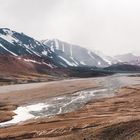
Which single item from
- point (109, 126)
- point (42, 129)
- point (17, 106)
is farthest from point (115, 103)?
point (109, 126)

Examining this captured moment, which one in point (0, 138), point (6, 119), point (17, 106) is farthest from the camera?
point (17, 106)

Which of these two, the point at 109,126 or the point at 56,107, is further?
the point at 56,107

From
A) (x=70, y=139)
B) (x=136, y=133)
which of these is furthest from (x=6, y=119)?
(x=136, y=133)

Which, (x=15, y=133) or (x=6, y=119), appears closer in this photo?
(x=15, y=133)

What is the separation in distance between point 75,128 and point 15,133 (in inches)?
296

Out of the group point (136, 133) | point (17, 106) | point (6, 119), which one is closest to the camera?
Answer: point (136, 133)

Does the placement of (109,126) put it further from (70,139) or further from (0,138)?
(0,138)

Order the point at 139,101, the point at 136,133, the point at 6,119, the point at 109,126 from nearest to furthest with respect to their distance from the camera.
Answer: the point at 136,133, the point at 109,126, the point at 6,119, the point at 139,101

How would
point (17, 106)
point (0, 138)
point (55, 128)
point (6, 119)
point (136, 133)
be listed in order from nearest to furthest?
1. point (136, 133)
2. point (0, 138)
3. point (55, 128)
4. point (6, 119)
5. point (17, 106)

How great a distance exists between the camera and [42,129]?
53.8 m

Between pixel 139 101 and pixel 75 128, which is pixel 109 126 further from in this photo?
pixel 139 101

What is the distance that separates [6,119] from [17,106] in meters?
25.4

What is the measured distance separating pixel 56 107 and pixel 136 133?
53.8 meters

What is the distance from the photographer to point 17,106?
102 meters
